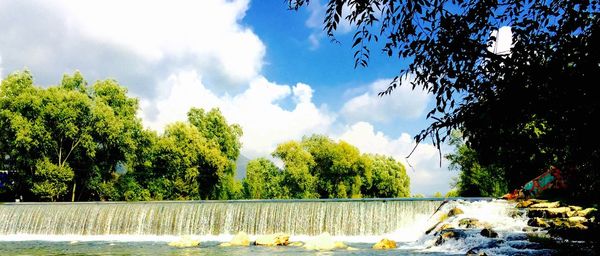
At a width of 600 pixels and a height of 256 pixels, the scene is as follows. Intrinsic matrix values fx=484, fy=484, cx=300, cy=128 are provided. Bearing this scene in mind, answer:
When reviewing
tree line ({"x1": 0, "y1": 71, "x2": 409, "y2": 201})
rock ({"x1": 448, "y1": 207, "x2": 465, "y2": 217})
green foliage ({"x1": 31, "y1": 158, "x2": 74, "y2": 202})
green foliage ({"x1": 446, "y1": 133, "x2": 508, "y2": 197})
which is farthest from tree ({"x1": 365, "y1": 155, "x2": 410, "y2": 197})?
rock ({"x1": 448, "y1": 207, "x2": 465, "y2": 217})

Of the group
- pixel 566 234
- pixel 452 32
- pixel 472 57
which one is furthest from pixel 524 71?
pixel 566 234

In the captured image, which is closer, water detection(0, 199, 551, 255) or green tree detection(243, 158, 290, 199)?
water detection(0, 199, 551, 255)

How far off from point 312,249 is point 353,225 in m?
5.02

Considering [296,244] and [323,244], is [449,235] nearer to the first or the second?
[323,244]

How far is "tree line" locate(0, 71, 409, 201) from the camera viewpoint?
121 ft

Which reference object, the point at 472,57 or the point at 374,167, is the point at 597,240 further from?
the point at 374,167

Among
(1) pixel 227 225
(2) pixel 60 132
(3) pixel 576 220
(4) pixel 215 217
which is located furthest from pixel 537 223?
(2) pixel 60 132

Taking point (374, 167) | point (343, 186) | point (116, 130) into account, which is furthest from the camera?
point (374, 167)

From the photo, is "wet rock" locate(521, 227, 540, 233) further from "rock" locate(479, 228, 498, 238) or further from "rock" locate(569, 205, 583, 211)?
"rock" locate(569, 205, 583, 211)

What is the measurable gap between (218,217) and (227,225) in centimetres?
70

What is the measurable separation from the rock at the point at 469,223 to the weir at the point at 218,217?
316 centimetres

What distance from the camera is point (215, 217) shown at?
23.4m

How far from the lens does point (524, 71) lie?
4574 mm

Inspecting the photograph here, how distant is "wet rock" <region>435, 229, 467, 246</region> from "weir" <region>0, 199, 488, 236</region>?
4.65 meters
